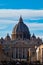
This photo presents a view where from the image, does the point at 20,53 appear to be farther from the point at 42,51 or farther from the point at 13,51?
the point at 42,51

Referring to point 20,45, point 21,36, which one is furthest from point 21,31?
point 20,45

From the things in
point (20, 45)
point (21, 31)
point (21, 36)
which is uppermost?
point (21, 31)

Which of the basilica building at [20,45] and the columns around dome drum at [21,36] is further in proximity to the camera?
the columns around dome drum at [21,36]

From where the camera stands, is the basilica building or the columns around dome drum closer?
the basilica building

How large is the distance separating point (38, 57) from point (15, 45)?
3234 cm

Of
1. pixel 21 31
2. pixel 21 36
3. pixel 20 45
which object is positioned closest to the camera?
pixel 20 45

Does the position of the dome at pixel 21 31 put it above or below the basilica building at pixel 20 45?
above

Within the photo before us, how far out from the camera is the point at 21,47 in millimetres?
113812

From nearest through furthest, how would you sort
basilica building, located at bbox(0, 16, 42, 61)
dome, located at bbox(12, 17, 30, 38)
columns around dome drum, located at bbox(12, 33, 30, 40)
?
basilica building, located at bbox(0, 16, 42, 61)
columns around dome drum, located at bbox(12, 33, 30, 40)
dome, located at bbox(12, 17, 30, 38)

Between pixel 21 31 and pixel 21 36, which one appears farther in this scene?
pixel 21 31

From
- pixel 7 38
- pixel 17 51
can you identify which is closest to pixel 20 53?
pixel 17 51

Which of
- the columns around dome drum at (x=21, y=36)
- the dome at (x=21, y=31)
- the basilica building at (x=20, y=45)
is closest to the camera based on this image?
the basilica building at (x=20, y=45)

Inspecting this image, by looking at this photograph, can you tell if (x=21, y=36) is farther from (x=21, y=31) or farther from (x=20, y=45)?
(x=20, y=45)

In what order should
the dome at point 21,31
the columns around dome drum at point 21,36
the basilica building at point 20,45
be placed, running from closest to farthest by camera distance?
the basilica building at point 20,45, the columns around dome drum at point 21,36, the dome at point 21,31
